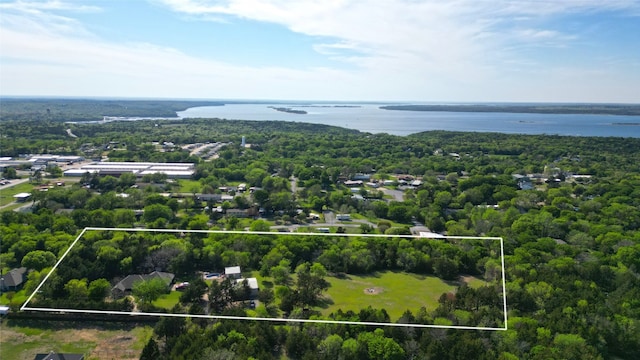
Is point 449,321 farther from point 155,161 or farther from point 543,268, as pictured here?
point 155,161

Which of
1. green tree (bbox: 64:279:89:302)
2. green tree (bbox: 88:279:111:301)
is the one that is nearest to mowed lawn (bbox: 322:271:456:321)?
green tree (bbox: 88:279:111:301)

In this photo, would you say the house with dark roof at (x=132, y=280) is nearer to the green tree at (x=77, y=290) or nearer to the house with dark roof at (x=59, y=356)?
the green tree at (x=77, y=290)

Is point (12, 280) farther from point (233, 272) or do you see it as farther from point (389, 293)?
point (389, 293)

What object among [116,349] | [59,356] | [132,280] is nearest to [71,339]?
[59,356]

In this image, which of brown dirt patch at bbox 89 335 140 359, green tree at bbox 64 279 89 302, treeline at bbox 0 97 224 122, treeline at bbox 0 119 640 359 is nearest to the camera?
green tree at bbox 64 279 89 302

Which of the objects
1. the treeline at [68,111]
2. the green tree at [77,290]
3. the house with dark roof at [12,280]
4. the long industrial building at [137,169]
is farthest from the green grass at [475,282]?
the treeline at [68,111]

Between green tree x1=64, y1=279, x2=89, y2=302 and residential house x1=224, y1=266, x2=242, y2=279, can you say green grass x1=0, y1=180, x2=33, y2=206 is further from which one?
green tree x1=64, y1=279, x2=89, y2=302
